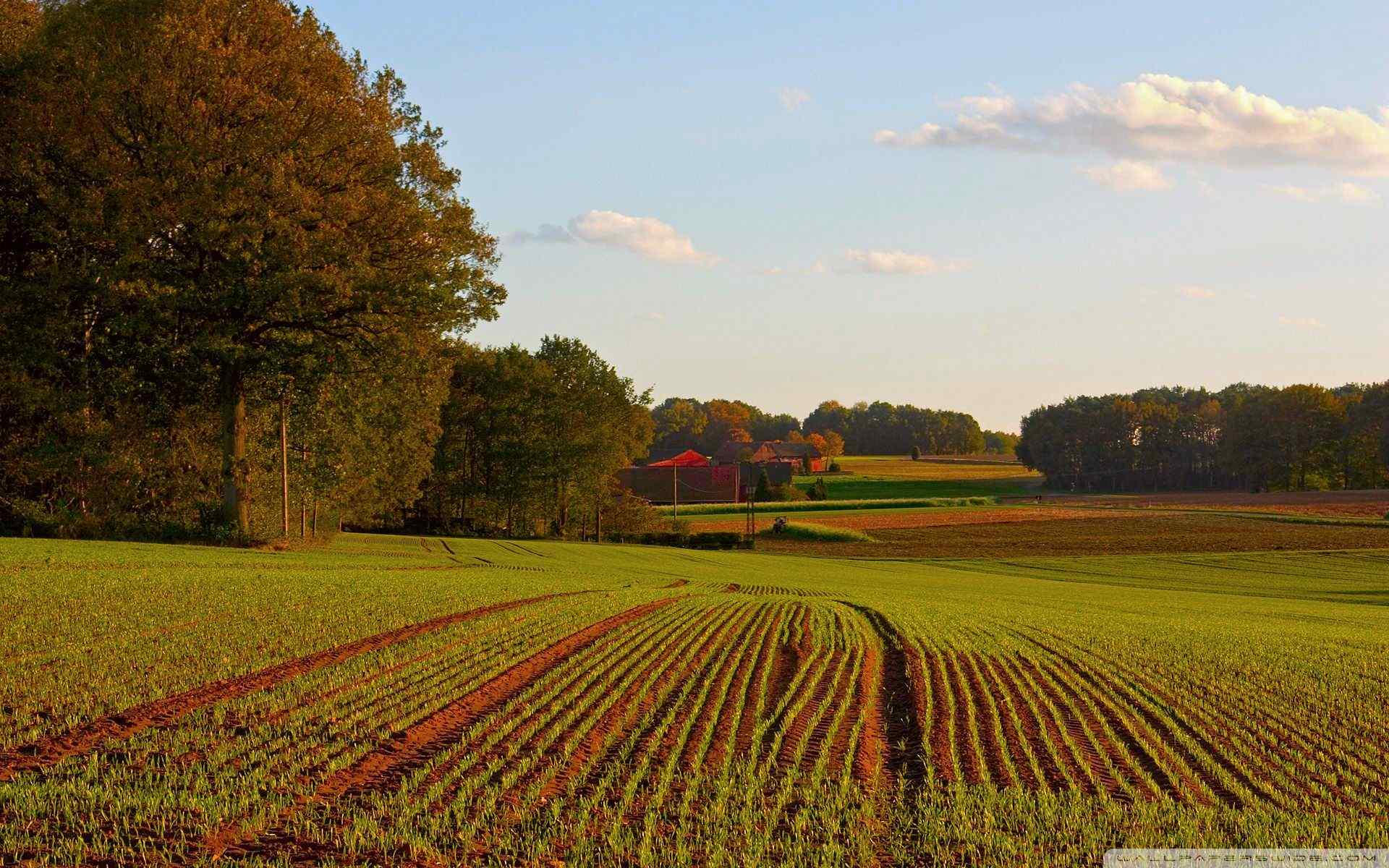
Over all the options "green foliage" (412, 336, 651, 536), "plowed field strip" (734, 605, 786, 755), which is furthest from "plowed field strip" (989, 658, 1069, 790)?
"green foliage" (412, 336, 651, 536)

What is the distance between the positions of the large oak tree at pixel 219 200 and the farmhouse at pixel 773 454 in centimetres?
11830

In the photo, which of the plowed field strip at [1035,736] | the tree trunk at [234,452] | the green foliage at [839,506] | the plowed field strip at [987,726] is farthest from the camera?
the green foliage at [839,506]

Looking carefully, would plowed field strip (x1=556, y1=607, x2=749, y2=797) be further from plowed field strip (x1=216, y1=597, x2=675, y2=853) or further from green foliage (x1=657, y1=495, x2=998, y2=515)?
green foliage (x1=657, y1=495, x2=998, y2=515)

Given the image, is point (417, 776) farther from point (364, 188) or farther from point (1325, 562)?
point (1325, 562)

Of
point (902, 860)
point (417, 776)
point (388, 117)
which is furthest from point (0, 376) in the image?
point (902, 860)

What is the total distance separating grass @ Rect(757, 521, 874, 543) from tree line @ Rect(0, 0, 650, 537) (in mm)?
43029

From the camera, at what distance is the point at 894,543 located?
247 feet

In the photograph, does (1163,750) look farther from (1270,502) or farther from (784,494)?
(784,494)

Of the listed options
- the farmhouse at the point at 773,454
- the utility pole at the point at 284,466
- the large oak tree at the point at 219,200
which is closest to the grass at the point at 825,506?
the farmhouse at the point at 773,454

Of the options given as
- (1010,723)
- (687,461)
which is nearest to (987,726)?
(1010,723)

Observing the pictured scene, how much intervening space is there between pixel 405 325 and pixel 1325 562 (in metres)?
46.9

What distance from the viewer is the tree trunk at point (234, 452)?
36.4 m

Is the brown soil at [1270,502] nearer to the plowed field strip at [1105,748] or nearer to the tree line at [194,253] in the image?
the tree line at [194,253]

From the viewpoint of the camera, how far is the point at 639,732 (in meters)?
10.2
